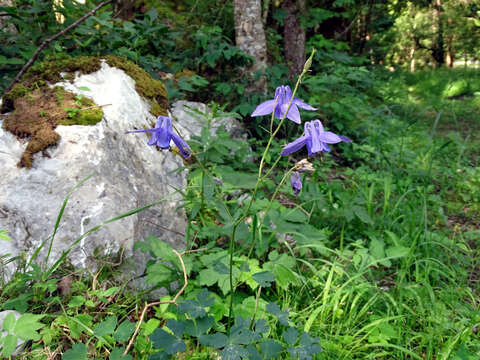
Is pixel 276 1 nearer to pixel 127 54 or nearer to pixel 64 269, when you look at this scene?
pixel 127 54

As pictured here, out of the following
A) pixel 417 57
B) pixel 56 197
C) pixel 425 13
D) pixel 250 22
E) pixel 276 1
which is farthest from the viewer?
pixel 417 57

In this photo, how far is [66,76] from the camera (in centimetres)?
227

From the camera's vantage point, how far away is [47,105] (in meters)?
2.05

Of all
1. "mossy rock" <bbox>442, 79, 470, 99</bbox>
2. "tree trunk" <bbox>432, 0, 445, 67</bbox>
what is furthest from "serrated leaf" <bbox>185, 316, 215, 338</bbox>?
"tree trunk" <bbox>432, 0, 445, 67</bbox>

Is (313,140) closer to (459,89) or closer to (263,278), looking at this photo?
(263,278)

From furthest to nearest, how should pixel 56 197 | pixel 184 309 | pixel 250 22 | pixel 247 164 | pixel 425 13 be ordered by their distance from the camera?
pixel 425 13 < pixel 250 22 < pixel 247 164 < pixel 56 197 < pixel 184 309

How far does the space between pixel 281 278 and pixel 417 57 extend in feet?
61.3

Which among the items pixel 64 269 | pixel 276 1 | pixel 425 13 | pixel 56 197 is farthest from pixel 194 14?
pixel 425 13

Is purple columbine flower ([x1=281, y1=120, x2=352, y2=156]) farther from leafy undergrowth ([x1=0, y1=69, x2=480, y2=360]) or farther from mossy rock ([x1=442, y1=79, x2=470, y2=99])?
mossy rock ([x1=442, y1=79, x2=470, y2=99])

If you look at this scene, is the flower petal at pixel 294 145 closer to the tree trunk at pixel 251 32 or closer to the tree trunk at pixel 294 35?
the tree trunk at pixel 251 32

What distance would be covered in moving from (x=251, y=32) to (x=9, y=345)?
371 cm

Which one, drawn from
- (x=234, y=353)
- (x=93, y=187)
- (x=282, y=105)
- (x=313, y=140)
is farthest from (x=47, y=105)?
(x=234, y=353)

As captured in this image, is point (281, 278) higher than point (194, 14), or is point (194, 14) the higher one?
point (194, 14)

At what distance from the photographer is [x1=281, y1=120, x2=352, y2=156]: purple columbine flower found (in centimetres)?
110
